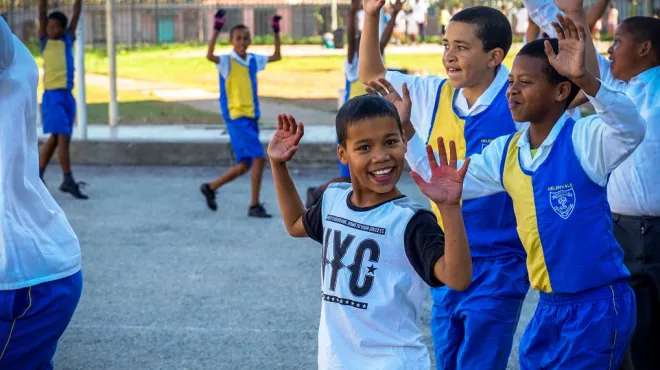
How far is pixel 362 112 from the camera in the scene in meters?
3.45

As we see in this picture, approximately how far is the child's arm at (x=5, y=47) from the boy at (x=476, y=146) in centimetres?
141

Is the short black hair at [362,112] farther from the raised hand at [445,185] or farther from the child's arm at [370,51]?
the child's arm at [370,51]

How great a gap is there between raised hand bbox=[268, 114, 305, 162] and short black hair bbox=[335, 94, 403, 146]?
0.23 m

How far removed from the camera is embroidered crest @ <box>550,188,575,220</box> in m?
3.77

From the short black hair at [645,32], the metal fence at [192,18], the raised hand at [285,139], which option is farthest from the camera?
the metal fence at [192,18]

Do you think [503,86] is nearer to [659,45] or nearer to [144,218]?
[659,45]

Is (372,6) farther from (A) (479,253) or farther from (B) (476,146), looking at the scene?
(A) (479,253)

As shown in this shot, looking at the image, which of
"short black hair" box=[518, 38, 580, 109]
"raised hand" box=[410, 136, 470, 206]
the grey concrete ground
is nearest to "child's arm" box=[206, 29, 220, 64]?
the grey concrete ground

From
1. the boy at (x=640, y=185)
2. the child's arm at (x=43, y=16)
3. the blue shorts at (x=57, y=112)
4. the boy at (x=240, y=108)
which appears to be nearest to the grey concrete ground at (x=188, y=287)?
the boy at (x=240, y=108)

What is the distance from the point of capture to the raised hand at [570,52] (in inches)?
139

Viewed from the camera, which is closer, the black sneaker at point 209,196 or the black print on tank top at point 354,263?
the black print on tank top at point 354,263

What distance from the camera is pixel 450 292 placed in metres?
4.41

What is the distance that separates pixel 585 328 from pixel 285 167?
1.15 metres

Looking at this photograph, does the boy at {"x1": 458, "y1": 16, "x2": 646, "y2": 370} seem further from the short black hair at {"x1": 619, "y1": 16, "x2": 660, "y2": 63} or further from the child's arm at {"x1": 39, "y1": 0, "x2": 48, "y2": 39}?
the child's arm at {"x1": 39, "y1": 0, "x2": 48, "y2": 39}
